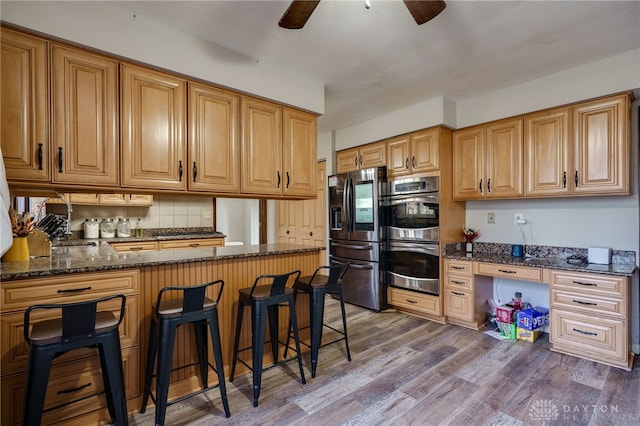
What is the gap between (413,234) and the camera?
3.65m

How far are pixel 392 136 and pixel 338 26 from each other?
6.39 feet

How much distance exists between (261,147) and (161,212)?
116 inches

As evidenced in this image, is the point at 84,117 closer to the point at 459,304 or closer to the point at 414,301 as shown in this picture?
the point at 414,301

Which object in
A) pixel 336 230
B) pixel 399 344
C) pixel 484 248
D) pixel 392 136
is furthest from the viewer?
pixel 336 230

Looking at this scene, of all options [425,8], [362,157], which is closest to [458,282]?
[362,157]

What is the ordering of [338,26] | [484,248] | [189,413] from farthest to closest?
[484,248], [338,26], [189,413]

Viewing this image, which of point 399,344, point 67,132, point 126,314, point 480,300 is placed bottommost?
point 399,344

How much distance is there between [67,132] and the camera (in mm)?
Answer: 1844

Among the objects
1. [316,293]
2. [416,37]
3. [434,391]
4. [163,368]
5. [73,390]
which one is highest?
[416,37]

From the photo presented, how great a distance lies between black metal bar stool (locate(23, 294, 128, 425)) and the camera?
4.42ft


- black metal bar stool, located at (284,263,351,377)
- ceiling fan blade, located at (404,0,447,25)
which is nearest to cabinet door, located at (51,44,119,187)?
black metal bar stool, located at (284,263,351,377)

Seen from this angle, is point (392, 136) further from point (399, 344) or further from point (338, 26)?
point (399, 344)

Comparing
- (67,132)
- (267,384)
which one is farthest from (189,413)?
(67,132)

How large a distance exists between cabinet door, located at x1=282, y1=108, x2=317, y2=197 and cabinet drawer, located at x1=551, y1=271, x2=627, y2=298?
2.28 meters
